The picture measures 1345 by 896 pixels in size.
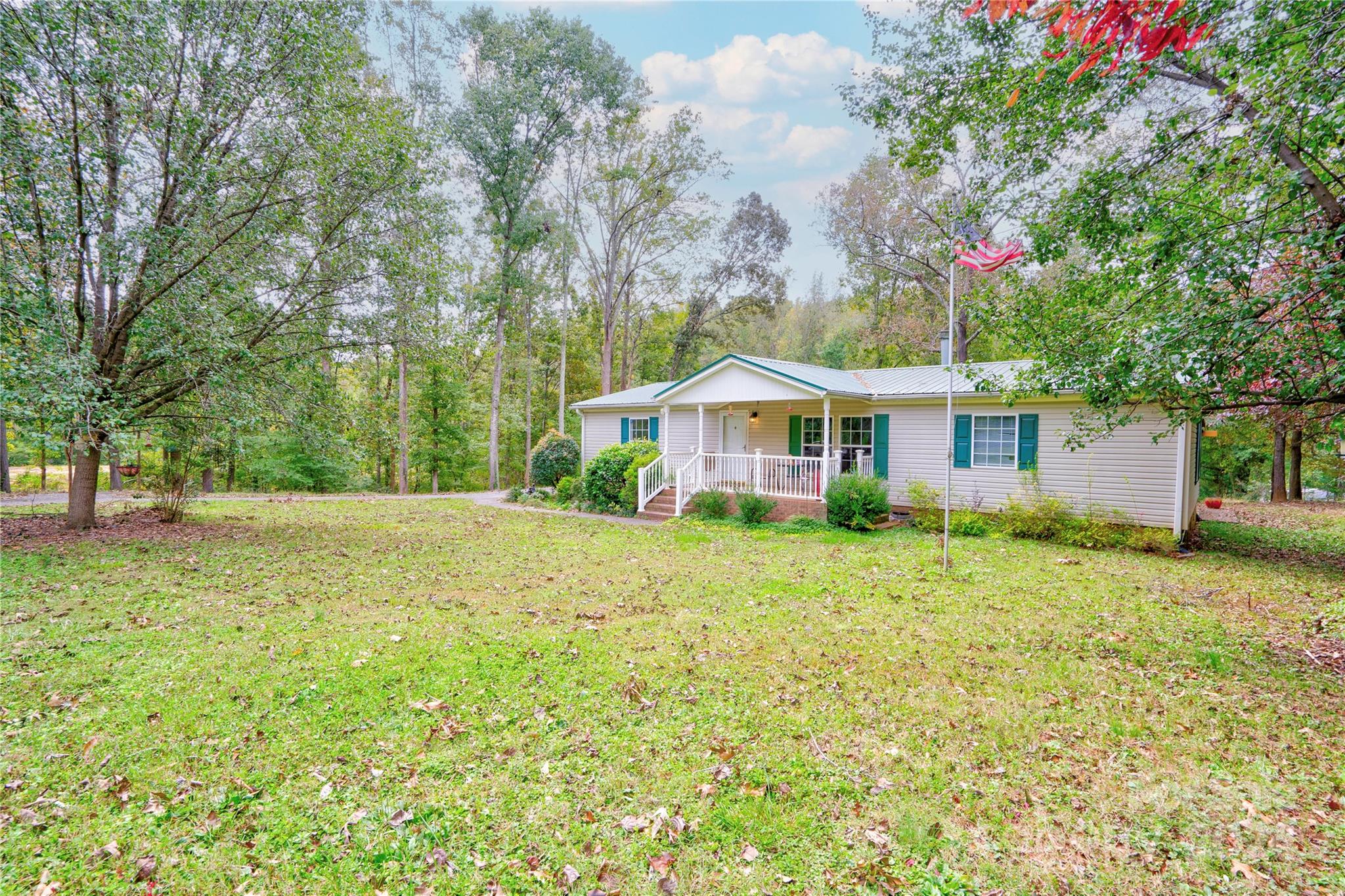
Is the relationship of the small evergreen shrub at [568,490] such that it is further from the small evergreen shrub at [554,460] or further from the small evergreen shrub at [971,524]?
the small evergreen shrub at [971,524]

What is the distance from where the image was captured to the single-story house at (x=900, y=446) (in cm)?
1056

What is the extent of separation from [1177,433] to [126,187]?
670 inches

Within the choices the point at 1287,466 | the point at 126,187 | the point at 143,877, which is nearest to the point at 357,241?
the point at 126,187

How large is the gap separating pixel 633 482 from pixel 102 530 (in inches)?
386

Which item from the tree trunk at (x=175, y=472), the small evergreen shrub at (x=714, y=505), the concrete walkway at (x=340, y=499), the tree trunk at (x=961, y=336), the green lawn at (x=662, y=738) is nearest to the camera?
the green lawn at (x=662, y=738)

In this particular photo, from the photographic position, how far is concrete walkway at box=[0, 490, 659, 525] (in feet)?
43.7

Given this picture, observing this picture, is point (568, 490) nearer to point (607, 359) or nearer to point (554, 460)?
point (554, 460)

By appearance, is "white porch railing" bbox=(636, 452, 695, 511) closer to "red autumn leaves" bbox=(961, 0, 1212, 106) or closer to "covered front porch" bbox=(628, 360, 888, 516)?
"covered front porch" bbox=(628, 360, 888, 516)

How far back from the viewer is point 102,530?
946 centimetres

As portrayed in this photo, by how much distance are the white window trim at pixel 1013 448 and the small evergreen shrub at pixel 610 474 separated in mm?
7402

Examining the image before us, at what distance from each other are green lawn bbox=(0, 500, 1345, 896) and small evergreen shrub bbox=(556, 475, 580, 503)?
8.91m

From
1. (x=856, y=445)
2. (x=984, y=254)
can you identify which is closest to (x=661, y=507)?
(x=856, y=445)

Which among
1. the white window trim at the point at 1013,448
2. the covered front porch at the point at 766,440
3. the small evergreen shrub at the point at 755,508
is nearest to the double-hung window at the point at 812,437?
the covered front porch at the point at 766,440

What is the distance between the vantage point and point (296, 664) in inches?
180
